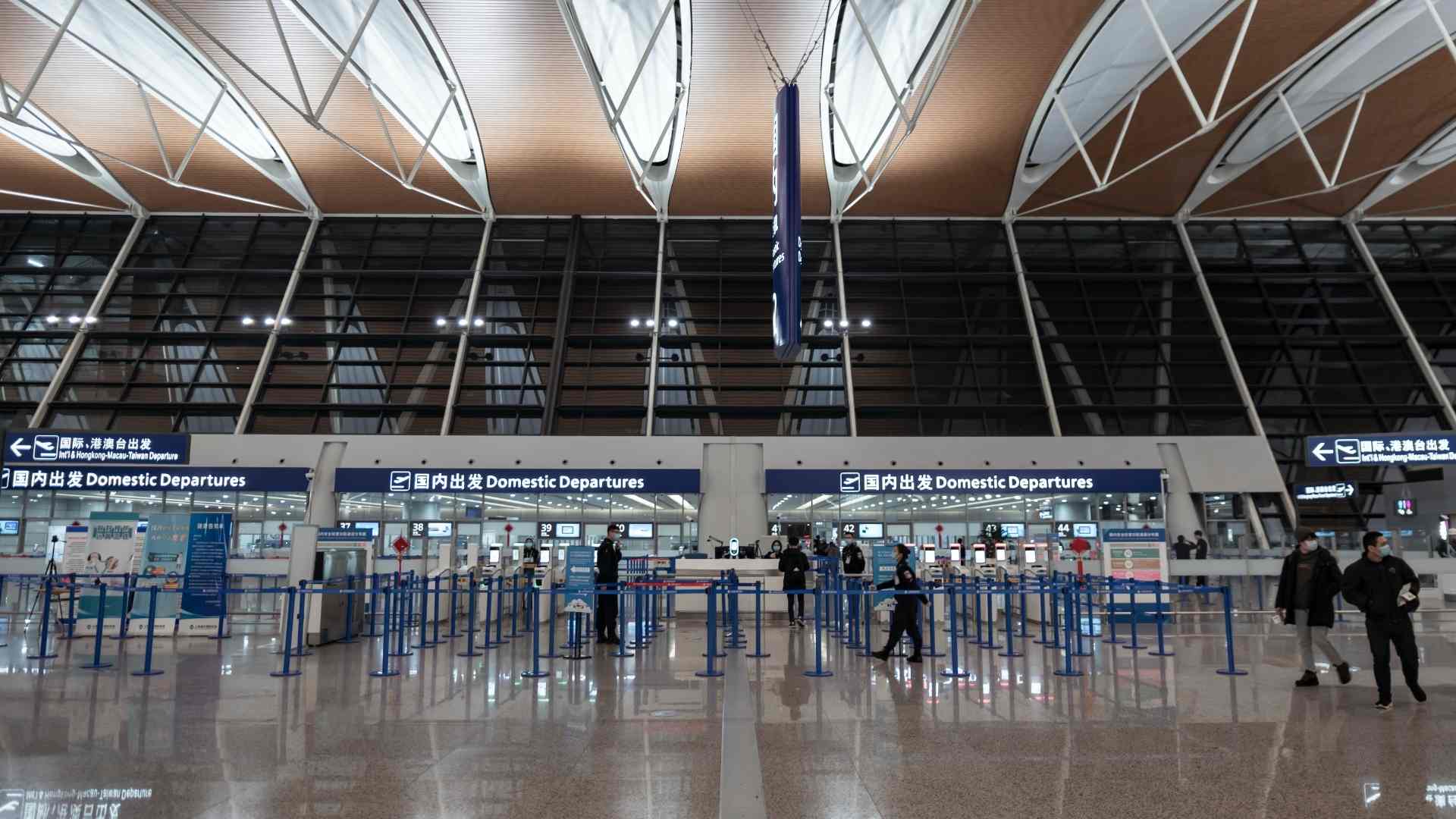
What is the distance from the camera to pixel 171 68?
22016mm

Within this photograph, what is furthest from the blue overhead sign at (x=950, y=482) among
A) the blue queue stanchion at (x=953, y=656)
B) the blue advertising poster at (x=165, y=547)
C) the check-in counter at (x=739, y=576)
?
the blue advertising poster at (x=165, y=547)

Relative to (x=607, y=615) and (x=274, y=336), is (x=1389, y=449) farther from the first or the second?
(x=274, y=336)

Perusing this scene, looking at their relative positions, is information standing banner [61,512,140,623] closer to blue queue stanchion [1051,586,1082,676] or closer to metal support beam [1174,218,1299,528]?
blue queue stanchion [1051,586,1082,676]

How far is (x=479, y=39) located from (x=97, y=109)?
35.0 ft

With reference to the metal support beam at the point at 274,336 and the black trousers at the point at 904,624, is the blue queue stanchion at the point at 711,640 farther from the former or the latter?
the metal support beam at the point at 274,336

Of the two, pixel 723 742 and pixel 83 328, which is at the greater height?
pixel 83 328

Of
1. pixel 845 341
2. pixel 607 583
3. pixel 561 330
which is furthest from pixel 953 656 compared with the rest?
pixel 561 330

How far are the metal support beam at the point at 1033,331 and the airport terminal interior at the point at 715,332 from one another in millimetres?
167

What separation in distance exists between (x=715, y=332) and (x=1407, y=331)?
1881 cm

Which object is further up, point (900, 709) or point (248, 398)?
point (248, 398)

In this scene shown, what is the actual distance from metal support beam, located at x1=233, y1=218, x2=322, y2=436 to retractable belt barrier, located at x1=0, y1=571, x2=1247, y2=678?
6.93 metres

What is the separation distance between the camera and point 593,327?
24938mm

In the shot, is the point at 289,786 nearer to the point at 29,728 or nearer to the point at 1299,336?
the point at 29,728

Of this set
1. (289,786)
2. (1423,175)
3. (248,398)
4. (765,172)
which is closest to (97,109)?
(248,398)
